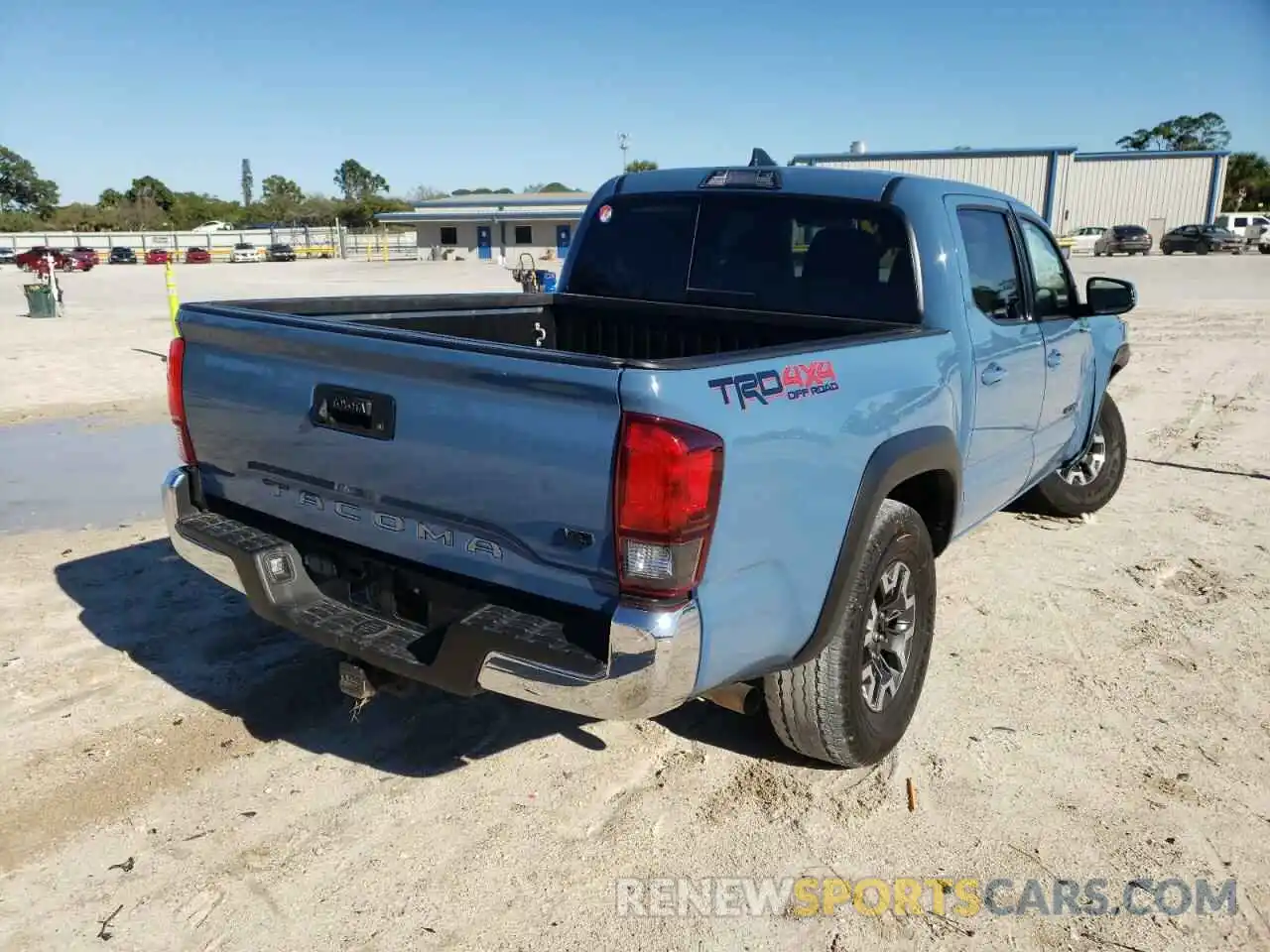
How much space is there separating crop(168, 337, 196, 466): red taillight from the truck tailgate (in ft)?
0.14

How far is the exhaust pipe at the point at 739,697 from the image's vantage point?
9.83ft

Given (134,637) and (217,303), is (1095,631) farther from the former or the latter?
(134,637)

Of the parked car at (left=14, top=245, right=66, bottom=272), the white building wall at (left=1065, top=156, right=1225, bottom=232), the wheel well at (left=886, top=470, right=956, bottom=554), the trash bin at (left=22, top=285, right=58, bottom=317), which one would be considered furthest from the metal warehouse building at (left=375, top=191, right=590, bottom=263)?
the wheel well at (left=886, top=470, right=956, bottom=554)

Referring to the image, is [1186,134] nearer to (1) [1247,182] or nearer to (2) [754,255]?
(1) [1247,182]

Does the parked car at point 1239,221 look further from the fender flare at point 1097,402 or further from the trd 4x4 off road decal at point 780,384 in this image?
the trd 4x4 off road decal at point 780,384

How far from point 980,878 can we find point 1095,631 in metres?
2.13

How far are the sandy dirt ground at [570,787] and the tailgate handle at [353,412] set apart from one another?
126 centimetres

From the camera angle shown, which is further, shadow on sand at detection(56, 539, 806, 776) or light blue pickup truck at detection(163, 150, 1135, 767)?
shadow on sand at detection(56, 539, 806, 776)

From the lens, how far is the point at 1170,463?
784 cm

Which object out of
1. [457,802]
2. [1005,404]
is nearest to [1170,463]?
[1005,404]

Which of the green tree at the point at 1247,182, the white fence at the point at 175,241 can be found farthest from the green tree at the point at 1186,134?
the white fence at the point at 175,241

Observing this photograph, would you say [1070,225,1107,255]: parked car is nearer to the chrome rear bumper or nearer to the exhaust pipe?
the exhaust pipe

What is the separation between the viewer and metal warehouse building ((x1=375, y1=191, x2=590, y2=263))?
204 ft

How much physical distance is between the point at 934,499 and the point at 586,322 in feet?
6.15
